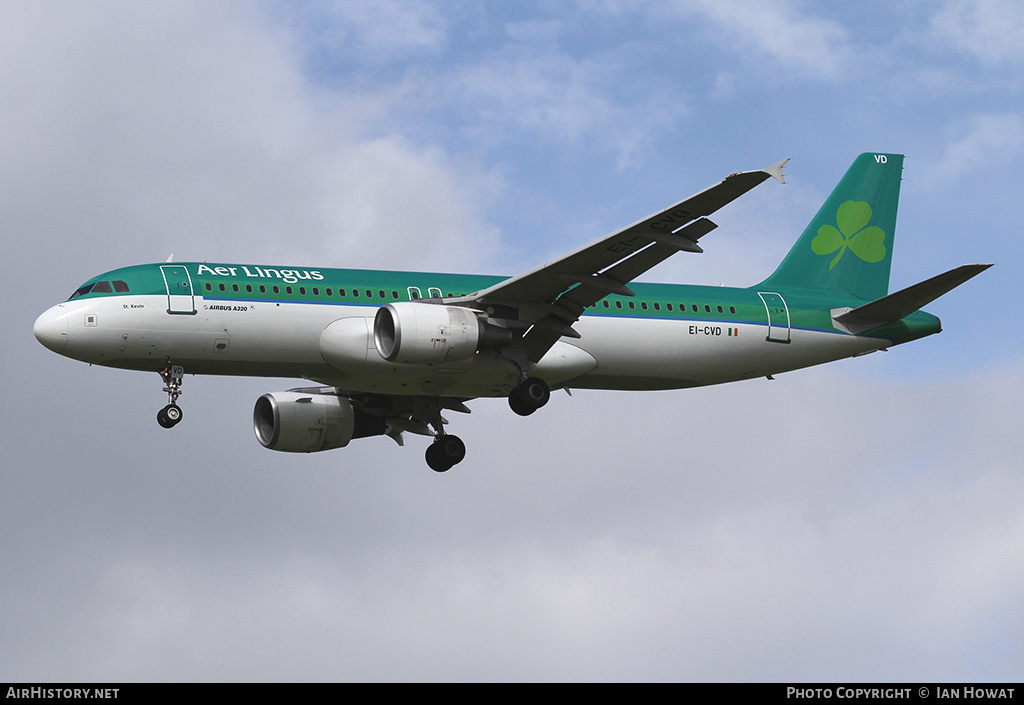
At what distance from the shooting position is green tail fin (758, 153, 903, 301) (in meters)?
47.6

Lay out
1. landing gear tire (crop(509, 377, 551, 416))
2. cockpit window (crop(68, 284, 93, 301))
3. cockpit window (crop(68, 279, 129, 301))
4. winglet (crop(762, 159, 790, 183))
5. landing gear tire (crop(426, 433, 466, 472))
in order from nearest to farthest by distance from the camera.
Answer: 1. winglet (crop(762, 159, 790, 183))
2. cockpit window (crop(68, 279, 129, 301))
3. cockpit window (crop(68, 284, 93, 301))
4. landing gear tire (crop(509, 377, 551, 416))
5. landing gear tire (crop(426, 433, 466, 472))

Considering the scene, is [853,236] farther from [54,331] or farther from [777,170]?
[54,331]

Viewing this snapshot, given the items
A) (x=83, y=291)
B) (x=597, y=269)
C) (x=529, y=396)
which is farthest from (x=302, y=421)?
(x=597, y=269)

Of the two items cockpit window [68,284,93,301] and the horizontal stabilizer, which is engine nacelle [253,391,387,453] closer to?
cockpit window [68,284,93,301]

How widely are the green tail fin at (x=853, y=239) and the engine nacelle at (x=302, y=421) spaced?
1325cm

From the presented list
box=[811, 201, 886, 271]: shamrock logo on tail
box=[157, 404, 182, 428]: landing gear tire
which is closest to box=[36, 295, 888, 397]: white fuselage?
box=[157, 404, 182, 428]: landing gear tire

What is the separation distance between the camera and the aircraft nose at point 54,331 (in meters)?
38.5

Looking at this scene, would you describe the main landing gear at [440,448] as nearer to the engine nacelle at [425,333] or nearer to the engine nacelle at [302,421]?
the engine nacelle at [302,421]

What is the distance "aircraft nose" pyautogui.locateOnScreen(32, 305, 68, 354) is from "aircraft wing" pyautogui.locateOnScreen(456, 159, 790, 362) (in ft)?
33.5

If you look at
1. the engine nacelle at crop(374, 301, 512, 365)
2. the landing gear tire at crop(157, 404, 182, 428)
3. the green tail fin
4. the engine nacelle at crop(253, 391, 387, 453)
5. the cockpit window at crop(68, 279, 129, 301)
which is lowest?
the landing gear tire at crop(157, 404, 182, 428)

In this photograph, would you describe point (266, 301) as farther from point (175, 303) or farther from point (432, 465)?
point (432, 465)

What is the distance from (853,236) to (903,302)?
540cm
